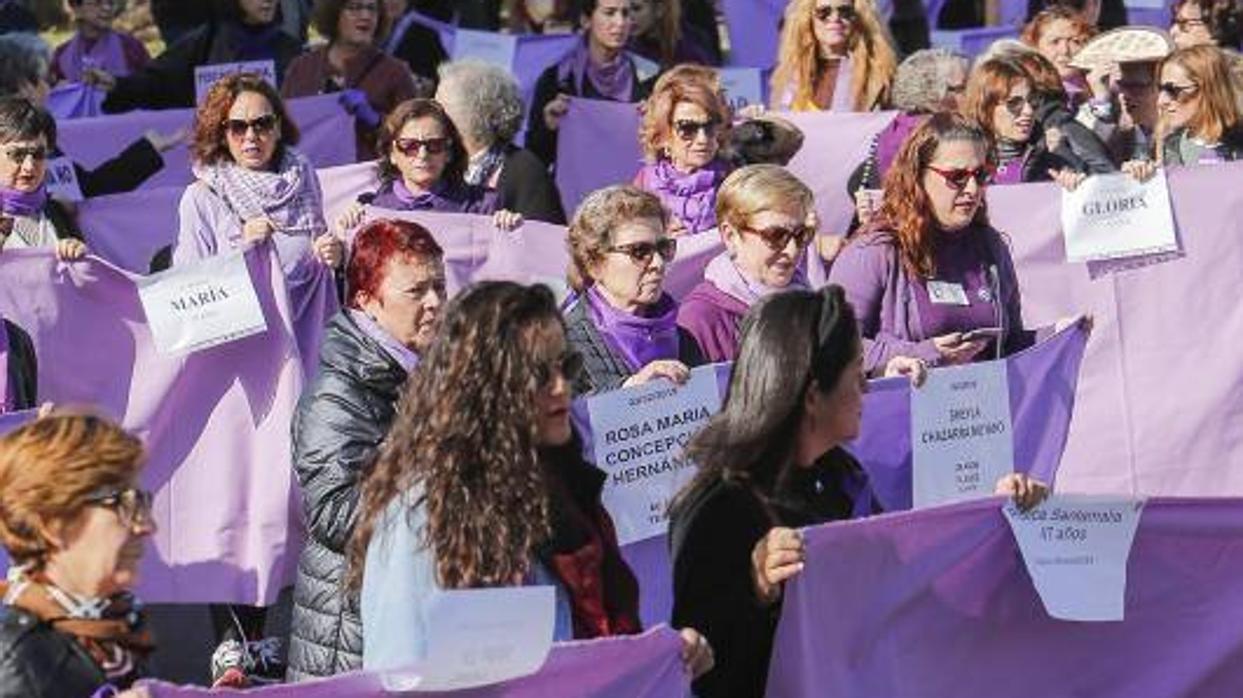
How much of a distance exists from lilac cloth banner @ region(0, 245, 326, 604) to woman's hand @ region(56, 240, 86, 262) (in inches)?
1.5

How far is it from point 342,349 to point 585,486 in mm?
1465

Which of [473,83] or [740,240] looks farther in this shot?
[473,83]

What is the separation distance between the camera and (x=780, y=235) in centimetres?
852

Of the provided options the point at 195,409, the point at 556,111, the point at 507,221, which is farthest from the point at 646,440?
the point at 556,111

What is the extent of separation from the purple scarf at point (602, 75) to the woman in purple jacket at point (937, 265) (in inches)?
188

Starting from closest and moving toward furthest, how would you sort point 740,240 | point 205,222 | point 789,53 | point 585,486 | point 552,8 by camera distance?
1. point 585,486
2. point 740,240
3. point 205,222
4. point 789,53
5. point 552,8

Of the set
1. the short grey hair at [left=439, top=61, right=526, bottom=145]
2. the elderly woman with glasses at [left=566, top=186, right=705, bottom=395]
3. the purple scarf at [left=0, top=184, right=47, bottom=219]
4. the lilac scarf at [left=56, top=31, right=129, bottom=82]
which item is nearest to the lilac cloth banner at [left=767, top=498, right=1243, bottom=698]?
the elderly woman with glasses at [left=566, top=186, right=705, bottom=395]

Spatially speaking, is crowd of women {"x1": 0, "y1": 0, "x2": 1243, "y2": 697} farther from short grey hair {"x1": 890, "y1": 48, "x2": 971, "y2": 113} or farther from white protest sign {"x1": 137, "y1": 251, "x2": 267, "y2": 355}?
white protest sign {"x1": 137, "y1": 251, "x2": 267, "y2": 355}

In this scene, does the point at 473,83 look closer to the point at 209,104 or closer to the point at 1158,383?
the point at 209,104

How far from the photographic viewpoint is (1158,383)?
10.4 meters

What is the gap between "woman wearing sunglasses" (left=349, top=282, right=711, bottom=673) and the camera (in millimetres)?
5539

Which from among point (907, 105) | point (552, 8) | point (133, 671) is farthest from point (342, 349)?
point (552, 8)

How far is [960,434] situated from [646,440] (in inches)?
36.2

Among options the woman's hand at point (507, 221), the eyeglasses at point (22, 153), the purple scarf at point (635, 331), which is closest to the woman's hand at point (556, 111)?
the woman's hand at point (507, 221)
